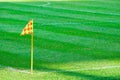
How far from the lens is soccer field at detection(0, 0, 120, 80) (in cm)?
1109

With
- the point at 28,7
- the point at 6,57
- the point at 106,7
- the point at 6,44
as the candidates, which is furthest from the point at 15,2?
the point at 6,57

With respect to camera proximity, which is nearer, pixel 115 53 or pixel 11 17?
pixel 115 53

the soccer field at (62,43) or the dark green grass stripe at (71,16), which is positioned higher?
the soccer field at (62,43)

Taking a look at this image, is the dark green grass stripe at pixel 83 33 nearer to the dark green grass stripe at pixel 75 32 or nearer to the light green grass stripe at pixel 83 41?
the dark green grass stripe at pixel 75 32

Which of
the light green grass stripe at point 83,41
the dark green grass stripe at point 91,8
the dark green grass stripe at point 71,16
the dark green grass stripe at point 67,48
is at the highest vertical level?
the dark green grass stripe at point 67,48

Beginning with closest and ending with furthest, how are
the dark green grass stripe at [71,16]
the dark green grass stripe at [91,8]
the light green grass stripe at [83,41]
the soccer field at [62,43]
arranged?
the soccer field at [62,43] < the light green grass stripe at [83,41] < the dark green grass stripe at [71,16] < the dark green grass stripe at [91,8]

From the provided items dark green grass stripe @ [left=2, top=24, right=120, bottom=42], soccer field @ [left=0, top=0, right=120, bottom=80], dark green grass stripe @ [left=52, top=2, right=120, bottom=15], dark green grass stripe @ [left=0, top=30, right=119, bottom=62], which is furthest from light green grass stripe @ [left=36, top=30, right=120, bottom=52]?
dark green grass stripe @ [left=52, top=2, right=120, bottom=15]

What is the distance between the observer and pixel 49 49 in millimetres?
13422

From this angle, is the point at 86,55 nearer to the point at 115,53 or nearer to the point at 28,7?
the point at 115,53

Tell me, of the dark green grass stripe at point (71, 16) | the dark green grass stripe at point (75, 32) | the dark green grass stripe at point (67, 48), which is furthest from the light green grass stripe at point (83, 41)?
the dark green grass stripe at point (71, 16)

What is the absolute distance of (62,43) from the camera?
1429cm

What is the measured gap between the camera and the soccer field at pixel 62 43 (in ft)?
36.4

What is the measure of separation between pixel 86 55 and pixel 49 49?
1.08 meters

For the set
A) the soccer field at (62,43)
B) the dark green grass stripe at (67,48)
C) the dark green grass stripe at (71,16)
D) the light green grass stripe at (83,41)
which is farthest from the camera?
the dark green grass stripe at (71,16)
